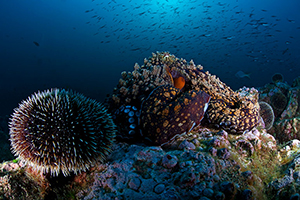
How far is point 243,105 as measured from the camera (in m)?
3.42

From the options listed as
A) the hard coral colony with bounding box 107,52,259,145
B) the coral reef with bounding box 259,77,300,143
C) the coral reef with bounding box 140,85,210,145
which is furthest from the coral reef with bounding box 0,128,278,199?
the coral reef with bounding box 259,77,300,143

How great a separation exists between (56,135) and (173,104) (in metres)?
1.92

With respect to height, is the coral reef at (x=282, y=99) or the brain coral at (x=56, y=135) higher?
the brain coral at (x=56, y=135)

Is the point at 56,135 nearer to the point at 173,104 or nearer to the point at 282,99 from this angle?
the point at 173,104

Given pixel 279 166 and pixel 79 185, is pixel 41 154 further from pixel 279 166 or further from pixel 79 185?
pixel 279 166

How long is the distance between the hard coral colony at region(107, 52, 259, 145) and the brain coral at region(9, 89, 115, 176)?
98 centimetres

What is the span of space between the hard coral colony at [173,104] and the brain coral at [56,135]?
3.21ft

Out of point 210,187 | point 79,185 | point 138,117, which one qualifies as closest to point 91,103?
point 138,117

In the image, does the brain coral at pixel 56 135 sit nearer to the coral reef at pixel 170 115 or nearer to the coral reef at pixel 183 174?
the coral reef at pixel 183 174

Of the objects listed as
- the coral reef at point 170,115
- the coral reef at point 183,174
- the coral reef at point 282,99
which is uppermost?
the coral reef at point 170,115

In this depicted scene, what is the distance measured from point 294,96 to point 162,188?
971 centimetres

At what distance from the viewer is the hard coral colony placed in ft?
9.19

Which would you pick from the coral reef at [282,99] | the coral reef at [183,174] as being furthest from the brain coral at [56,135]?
the coral reef at [282,99]

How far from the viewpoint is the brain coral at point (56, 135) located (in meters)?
2.07
